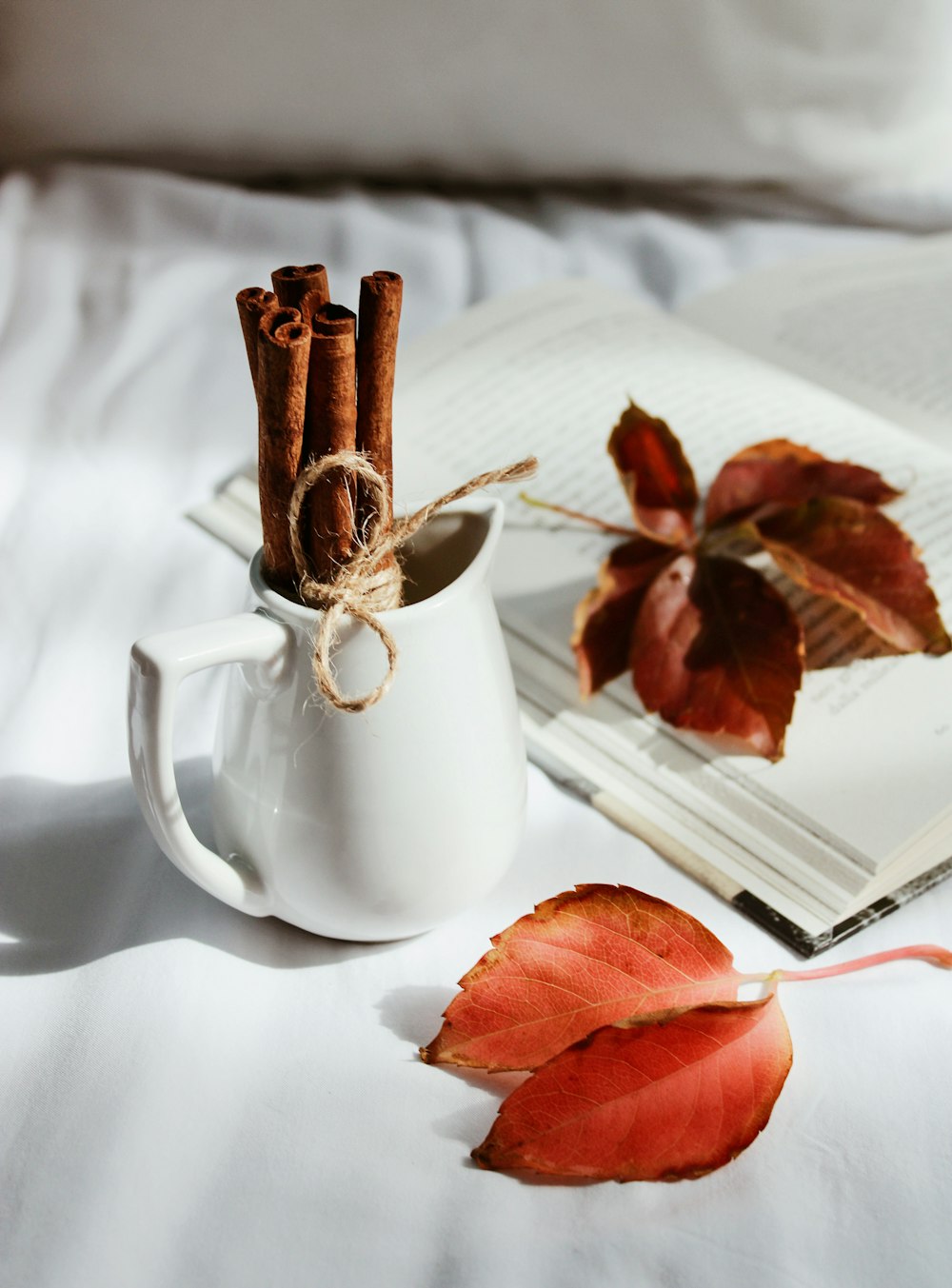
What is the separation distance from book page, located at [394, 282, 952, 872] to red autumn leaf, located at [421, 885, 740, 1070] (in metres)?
0.10

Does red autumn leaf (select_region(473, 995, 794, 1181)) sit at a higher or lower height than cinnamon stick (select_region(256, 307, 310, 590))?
lower

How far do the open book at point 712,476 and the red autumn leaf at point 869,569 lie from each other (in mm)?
18

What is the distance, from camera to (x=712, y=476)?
65 centimetres

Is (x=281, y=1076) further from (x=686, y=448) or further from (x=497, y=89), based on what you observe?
(x=497, y=89)

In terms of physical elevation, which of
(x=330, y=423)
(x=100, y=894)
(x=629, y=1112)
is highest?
(x=330, y=423)

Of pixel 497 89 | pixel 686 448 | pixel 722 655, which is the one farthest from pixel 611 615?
pixel 497 89

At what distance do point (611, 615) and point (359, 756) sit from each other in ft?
0.68

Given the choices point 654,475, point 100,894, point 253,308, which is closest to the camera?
point 253,308

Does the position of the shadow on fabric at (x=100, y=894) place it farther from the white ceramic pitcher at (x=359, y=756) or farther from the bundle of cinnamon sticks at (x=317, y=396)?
the bundle of cinnamon sticks at (x=317, y=396)

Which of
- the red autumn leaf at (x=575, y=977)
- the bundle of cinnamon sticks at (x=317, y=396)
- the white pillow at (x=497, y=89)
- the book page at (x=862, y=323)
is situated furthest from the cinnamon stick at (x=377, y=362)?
the white pillow at (x=497, y=89)

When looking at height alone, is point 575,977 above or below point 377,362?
below

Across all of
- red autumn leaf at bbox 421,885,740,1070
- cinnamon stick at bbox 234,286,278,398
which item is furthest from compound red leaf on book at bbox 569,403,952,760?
cinnamon stick at bbox 234,286,278,398

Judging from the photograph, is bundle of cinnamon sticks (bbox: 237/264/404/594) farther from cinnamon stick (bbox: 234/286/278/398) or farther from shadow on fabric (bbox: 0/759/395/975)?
shadow on fabric (bbox: 0/759/395/975)

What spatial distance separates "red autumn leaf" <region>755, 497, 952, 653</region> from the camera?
53cm
